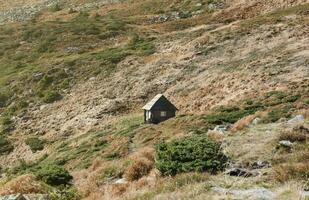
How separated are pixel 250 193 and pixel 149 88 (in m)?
37.5

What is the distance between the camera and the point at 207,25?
6425 centimetres

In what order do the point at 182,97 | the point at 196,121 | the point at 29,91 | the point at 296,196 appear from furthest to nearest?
1. the point at 29,91
2. the point at 182,97
3. the point at 196,121
4. the point at 296,196

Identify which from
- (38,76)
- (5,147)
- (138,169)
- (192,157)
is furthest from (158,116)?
(38,76)

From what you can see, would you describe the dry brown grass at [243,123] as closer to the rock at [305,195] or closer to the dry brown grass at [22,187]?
the dry brown grass at [22,187]

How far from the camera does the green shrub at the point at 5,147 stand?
44.0 metres

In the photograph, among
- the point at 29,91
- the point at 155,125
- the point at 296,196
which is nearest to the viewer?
the point at 296,196

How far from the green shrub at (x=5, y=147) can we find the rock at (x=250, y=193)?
34714 millimetres

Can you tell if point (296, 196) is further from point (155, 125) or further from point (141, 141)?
point (155, 125)

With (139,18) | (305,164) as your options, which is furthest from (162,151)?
(139,18)

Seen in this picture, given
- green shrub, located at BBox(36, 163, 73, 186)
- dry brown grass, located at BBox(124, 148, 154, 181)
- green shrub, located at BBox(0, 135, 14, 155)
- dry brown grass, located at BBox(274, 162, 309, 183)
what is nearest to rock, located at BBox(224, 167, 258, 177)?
dry brown grass, located at BBox(274, 162, 309, 183)

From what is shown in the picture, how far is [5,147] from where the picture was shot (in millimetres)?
44469

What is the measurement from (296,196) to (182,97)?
3327 centimetres

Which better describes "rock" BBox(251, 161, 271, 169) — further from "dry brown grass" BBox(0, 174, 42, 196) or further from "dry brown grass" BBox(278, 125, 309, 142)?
"dry brown grass" BBox(0, 174, 42, 196)

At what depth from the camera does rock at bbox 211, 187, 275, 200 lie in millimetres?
11141
